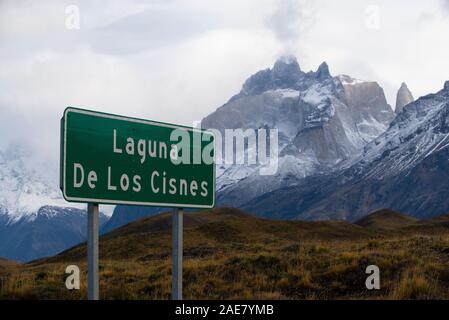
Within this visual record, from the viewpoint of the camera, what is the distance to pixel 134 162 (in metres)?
9.87

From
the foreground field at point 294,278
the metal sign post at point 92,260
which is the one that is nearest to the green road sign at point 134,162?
the metal sign post at point 92,260

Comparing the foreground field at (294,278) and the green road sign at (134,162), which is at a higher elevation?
the green road sign at (134,162)

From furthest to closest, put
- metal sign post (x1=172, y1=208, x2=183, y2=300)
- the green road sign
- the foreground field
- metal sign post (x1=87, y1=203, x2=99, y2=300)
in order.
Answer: the foreground field, metal sign post (x1=172, y1=208, x2=183, y2=300), the green road sign, metal sign post (x1=87, y1=203, x2=99, y2=300)

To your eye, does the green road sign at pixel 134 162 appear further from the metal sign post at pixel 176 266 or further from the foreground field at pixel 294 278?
the foreground field at pixel 294 278

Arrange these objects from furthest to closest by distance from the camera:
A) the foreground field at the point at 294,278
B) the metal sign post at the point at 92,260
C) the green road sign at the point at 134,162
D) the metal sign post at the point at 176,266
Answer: the foreground field at the point at 294,278 → the metal sign post at the point at 176,266 → the green road sign at the point at 134,162 → the metal sign post at the point at 92,260

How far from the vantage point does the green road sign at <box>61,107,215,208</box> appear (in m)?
9.12

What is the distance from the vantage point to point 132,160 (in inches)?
388

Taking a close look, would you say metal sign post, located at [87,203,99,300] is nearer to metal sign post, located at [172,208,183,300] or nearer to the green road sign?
the green road sign

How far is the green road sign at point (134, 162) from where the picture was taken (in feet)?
29.9

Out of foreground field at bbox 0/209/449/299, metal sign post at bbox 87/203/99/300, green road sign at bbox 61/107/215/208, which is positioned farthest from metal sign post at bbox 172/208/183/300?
foreground field at bbox 0/209/449/299
